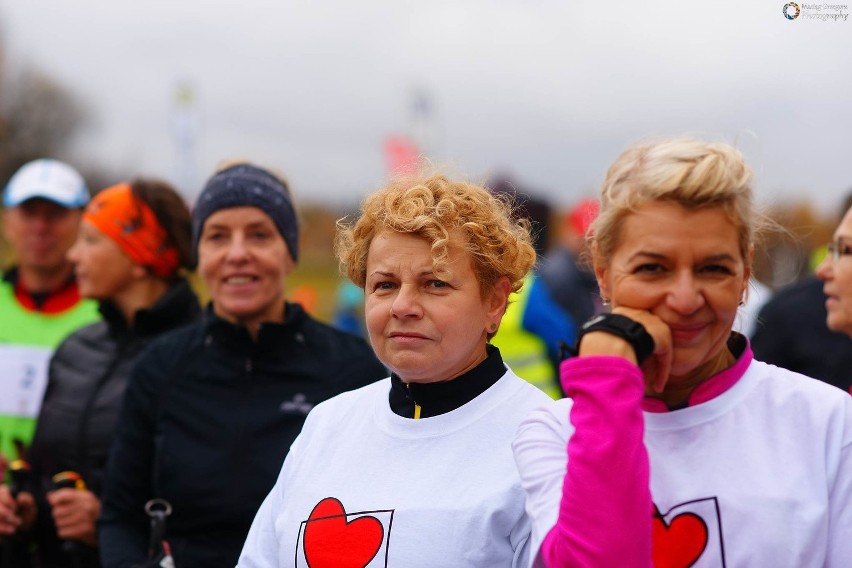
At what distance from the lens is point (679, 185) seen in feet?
6.52

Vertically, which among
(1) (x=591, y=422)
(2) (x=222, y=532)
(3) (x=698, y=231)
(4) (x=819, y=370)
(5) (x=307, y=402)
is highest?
(3) (x=698, y=231)

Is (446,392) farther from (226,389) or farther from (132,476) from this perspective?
(132,476)

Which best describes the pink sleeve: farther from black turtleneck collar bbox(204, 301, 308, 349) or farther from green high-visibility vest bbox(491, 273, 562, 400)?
green high-visibility vest bbox(491, 273, 562, 400)

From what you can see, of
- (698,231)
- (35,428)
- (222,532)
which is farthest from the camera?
(35,428)

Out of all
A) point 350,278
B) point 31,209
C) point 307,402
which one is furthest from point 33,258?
point 350,278

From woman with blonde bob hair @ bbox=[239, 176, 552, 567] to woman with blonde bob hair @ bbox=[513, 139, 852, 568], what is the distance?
0.70 feet

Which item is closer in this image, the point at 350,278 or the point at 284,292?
the point at 350,278

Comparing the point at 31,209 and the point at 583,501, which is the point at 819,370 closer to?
Answer: the point at 583,501

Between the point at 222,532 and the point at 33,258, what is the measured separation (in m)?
2.35

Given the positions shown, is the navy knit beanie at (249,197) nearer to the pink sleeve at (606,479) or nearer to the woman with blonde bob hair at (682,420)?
the woman with blonde bob hair at (682,420)

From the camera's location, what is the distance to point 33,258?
4.95m

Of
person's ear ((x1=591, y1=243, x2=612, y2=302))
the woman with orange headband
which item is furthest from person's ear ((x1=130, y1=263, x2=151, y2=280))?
person's ear ((x1=591, y1=243, x2=612, y2=302))

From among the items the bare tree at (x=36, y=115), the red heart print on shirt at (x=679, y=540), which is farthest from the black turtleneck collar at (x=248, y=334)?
the bare tree at (x=36, y=115)

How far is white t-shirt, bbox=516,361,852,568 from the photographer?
6.18 feet
